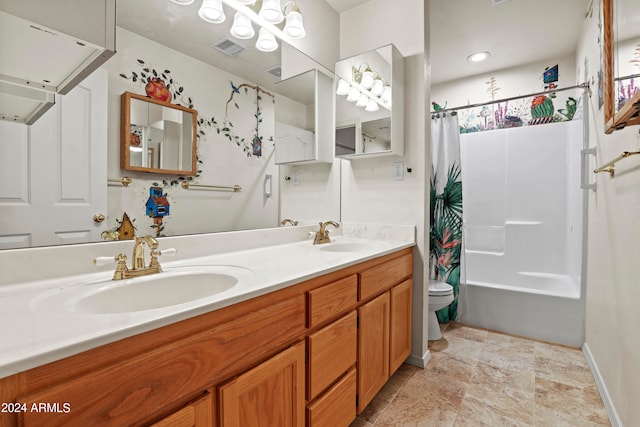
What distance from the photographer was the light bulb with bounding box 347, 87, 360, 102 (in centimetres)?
203

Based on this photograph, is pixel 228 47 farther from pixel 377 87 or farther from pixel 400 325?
pixel 400 325

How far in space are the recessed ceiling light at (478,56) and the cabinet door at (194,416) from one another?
343 centimetres

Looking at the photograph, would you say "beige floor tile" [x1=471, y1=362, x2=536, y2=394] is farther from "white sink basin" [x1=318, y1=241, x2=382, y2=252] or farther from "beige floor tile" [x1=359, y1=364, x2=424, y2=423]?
"white sink basin" [x1=318, y1=241, x2=382, y2=252]

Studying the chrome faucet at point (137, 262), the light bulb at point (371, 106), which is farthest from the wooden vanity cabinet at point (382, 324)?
the light bulb at point (371, 106)

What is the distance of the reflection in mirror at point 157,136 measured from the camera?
1.07m

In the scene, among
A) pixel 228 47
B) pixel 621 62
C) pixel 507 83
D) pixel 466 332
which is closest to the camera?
pixel 621 62

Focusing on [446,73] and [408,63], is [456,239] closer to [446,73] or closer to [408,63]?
[408,63]

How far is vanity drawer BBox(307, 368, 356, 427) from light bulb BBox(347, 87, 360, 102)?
5.34 feet

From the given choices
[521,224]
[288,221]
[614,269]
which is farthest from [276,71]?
[521,224]

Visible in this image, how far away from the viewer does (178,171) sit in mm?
1226

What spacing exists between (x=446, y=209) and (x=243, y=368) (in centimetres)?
222

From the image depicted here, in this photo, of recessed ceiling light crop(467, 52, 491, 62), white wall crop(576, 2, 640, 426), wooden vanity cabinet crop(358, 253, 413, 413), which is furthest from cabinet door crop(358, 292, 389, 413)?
recessed ceiling light crop(467, 52, 491, 62)

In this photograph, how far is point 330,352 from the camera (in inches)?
45.3

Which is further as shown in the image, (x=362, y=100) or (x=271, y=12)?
(x=362, y=100)
